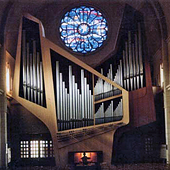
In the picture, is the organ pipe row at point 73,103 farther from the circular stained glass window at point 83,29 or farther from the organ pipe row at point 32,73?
the circular stained glass window at point 83,29

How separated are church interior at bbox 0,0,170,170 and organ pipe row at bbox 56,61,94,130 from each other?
49 mm

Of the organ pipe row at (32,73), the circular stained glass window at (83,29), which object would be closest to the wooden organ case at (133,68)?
the circular stained glass window at (83,29)

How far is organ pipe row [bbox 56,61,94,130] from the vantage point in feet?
61.8

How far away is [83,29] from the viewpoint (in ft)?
77.2

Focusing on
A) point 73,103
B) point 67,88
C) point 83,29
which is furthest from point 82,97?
point 83,29

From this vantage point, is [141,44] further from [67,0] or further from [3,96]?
[3,96]

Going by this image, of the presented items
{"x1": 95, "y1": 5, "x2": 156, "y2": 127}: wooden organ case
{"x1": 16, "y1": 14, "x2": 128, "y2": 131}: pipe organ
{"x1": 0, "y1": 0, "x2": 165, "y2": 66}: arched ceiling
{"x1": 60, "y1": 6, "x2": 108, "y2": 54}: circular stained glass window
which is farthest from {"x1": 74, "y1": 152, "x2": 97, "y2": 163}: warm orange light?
{"x1": 60, "y1": 6, "x2": 108, "y2": 54}: circular stained glass window

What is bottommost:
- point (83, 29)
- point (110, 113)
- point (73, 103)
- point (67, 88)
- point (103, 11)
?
point (110, 113)

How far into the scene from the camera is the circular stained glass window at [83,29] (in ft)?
76.3

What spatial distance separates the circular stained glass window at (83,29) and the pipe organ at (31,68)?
401cm

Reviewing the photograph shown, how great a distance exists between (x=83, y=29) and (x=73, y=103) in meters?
6.26

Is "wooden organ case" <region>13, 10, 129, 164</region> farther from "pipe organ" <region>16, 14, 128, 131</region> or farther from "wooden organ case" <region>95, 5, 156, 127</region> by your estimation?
"wooden organ case" <region>95, 5, 156, 127</region>

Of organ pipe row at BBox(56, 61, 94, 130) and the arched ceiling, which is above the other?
the arched ceiling

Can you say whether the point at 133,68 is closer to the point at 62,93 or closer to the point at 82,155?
the point at 62,93
